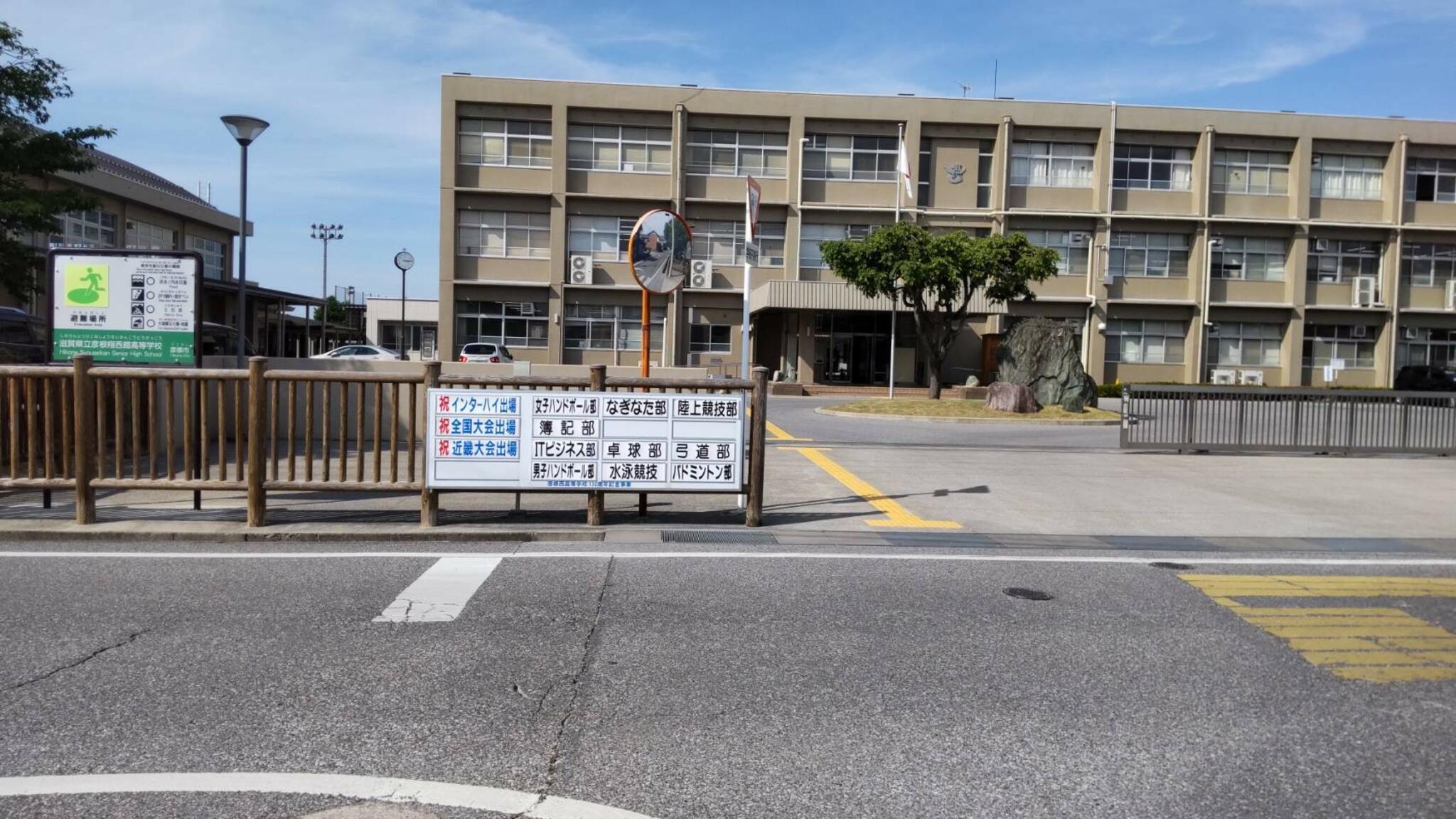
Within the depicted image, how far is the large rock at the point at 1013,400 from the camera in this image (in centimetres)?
2784

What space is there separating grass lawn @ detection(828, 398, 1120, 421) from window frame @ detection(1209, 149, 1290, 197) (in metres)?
22.3

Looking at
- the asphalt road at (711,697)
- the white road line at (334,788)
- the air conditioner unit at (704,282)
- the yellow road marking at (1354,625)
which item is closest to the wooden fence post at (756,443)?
the asphalt road at (711,697)

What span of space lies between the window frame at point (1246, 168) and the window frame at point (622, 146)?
2402 centimetres

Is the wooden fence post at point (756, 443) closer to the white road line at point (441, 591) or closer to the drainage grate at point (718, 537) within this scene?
the drainage grate at point (718, 537)

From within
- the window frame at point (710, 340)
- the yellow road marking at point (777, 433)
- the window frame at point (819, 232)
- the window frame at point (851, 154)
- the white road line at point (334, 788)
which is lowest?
the white road line at point (334, 788)

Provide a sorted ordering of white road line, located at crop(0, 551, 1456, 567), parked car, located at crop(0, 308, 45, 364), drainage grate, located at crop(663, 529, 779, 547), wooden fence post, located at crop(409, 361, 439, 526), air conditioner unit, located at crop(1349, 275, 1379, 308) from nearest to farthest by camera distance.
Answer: white road line, located at crop(0, 551, 1456, 567)
drainage grate, located at crop(663, 529, 779, 547)
wooden fence post, located at crop(409, 361, 439, 526)
parked car, located at crop(0, 308, 45, 364)
air conditioner unit, located at crop(1349, 275, 1379, 308)

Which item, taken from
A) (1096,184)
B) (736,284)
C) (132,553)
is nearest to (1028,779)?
(132,553)

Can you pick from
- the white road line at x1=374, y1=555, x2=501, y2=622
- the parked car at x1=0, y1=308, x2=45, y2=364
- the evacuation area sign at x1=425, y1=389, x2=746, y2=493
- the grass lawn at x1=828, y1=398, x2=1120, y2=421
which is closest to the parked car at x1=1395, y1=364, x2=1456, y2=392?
the grass lawn at x1=828, y1=398, x2=1120, y2=421

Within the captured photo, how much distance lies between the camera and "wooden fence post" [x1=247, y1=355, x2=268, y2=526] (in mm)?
8906

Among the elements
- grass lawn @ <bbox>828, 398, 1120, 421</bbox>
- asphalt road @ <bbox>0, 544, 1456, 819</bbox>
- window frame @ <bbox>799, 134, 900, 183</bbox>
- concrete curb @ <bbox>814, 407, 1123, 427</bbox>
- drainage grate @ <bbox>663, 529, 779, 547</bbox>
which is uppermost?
window frame @ <bbox>799, 134, 900, 183</bbox>

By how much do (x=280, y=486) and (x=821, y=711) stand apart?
19.8 ft

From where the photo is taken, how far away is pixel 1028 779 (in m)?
4.13

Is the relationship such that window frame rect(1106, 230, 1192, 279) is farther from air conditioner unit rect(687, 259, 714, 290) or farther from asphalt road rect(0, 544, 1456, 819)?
asphalt road rect(0, 544, 1456, 819)

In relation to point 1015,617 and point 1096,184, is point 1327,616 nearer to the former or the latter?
point 1015,617
